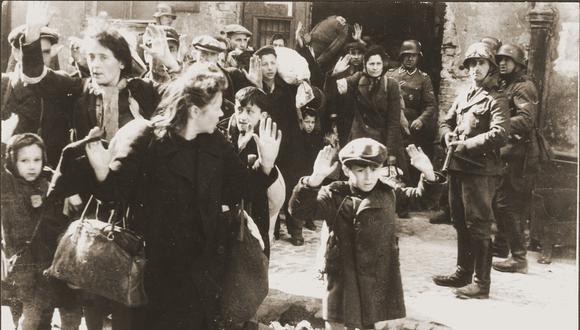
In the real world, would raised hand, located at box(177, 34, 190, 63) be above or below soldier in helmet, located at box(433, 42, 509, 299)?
above

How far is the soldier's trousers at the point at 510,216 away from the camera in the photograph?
5.64m

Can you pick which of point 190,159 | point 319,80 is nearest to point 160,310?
point 190,159

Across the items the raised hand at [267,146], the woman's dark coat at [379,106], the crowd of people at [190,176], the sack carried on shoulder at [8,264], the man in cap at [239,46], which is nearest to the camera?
the crowd of people at [190,176]

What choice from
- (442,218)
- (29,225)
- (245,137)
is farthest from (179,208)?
(442,218)

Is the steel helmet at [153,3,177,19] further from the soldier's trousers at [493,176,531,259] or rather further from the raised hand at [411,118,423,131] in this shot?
the soldier's trousers at [493,176,531,259]

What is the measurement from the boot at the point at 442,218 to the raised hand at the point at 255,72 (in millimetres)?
2913

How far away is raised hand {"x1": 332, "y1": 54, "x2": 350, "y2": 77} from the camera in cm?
596

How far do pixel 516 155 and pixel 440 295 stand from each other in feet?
5.39

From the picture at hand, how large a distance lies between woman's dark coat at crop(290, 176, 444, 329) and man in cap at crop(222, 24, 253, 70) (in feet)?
8.39

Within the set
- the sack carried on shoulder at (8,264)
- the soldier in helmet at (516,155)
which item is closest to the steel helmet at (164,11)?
the soldier in helmet at (516,155)

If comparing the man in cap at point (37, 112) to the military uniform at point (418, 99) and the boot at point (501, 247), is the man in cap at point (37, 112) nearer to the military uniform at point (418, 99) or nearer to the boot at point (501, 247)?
the military uniform at point (418, 99)

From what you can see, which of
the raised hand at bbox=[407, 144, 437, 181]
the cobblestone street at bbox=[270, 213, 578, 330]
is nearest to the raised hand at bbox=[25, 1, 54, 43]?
the raised hand at bbox=[407, 144, 437, 181]

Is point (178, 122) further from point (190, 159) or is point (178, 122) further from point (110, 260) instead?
point (110, 260)

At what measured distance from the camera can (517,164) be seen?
5.84 metres
